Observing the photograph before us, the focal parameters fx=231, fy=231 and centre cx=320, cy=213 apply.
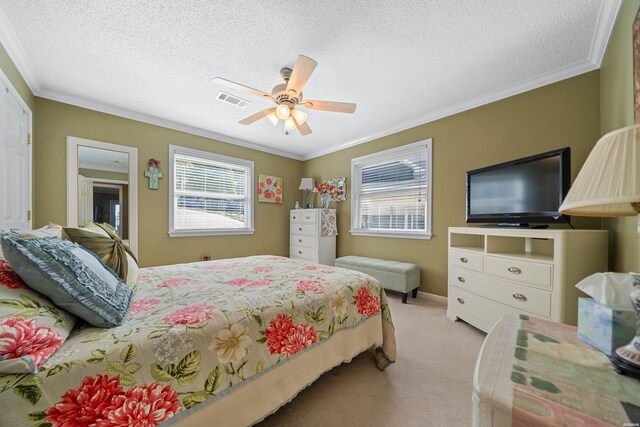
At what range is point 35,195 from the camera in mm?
2525

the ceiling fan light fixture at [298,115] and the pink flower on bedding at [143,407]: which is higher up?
the ceiling fan light fixture at [298,115]

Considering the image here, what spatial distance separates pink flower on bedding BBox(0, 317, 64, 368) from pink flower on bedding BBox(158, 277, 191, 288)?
Result: 75 centimetres

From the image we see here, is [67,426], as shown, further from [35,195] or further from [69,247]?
[35,195]

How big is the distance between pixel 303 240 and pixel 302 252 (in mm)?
232

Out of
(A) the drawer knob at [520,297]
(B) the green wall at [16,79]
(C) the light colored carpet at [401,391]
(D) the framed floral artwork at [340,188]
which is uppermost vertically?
(B) the green wall at [16,79]

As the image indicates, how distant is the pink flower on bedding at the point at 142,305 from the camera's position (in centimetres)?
105

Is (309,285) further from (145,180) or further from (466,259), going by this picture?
(145,180)

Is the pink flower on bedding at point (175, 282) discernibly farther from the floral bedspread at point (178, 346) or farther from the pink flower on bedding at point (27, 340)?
the pink flower on bedding at point (27, 340)

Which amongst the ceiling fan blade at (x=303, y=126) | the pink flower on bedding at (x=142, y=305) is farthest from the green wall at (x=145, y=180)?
the pink flower on bedding at (x=142, y=305)

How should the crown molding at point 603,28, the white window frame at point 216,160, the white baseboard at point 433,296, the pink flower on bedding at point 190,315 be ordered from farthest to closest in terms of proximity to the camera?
1. the white window frame at point 216,160
2. the white baseboard at point 433,296
3. the crown molding at point 603,28
4. the pink flower on bedding at point 190,315

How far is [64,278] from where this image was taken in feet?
2.79

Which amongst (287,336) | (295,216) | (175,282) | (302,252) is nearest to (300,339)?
(287,336)

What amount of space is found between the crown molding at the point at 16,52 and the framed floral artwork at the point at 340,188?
3.82 m

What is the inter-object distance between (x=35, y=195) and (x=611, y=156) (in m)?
4.32
